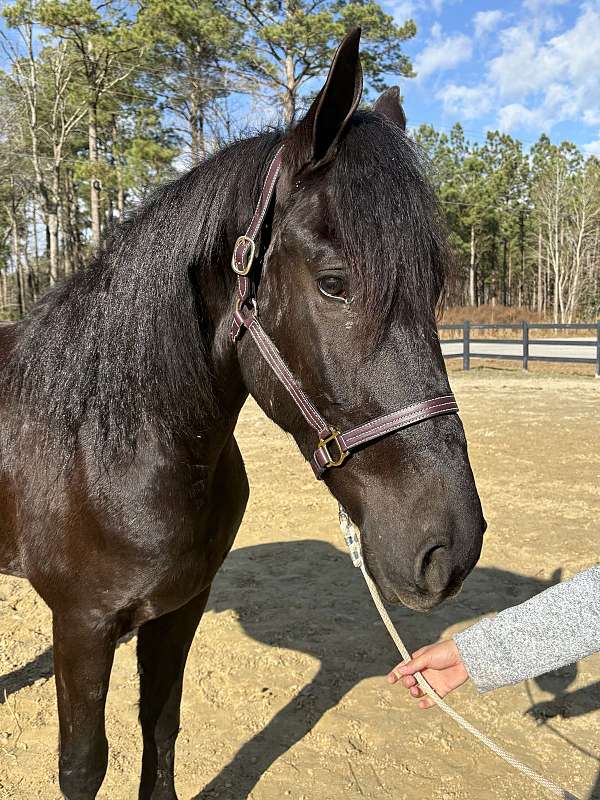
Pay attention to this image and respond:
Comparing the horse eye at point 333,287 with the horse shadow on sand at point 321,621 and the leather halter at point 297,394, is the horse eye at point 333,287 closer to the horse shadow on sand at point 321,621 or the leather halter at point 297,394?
the leather halter at point 297,394

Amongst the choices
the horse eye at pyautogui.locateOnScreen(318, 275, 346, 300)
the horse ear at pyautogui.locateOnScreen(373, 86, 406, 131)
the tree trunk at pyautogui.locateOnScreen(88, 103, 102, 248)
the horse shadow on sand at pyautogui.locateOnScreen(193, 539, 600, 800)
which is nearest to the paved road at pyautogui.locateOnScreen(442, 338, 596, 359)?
the tree trunk at pyautogui.locateOnScreen(88, 103, 102, 248)

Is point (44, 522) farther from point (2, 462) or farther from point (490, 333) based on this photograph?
point (490, 333)

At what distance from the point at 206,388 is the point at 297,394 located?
1.39ft

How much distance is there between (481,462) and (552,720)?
463 cm

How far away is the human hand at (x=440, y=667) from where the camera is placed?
5.10 ft

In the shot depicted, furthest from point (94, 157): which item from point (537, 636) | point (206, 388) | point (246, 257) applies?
point (537, 636)

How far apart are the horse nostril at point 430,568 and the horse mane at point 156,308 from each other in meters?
0.64

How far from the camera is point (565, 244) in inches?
1791

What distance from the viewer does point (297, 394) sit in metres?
1.43

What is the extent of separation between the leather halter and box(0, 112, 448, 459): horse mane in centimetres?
10

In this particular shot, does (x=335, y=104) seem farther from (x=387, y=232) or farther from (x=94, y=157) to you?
(x=94, y=157)

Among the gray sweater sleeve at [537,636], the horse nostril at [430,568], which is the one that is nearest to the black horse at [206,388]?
the horse nostril at [430,568]

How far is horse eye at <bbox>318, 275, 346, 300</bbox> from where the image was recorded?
1.34 metres

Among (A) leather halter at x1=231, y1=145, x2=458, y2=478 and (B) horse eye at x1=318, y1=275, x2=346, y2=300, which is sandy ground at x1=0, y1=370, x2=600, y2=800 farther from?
(B) horse eye at x1=318, y1=275, x2=346, y2=300
